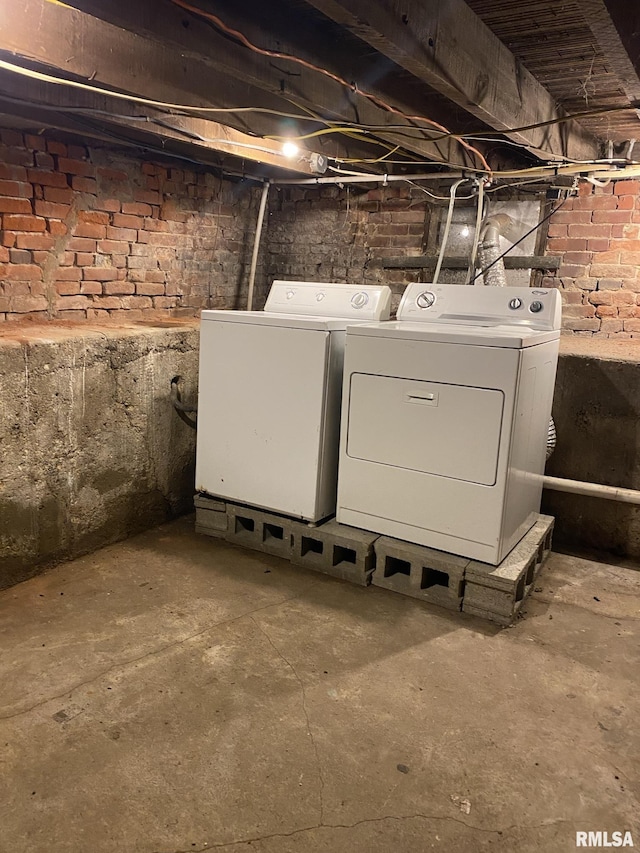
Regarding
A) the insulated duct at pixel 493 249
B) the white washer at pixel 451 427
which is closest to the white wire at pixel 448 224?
the insulated duct at pixel 493 249

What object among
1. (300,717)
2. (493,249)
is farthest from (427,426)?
(493,249)

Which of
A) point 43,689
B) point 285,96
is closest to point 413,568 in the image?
point 43,689

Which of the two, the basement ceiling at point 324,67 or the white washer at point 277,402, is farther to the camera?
the white washer at point 277,402

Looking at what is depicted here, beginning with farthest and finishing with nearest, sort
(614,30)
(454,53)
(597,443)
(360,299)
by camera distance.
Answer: (597,443), (360,299), (454,53), (614,30)

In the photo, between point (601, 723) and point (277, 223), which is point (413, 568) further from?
point (277, 223)

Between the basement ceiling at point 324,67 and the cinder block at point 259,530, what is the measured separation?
5.75 feet

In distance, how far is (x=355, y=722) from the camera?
1.94 meters

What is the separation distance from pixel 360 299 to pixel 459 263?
1.34 m

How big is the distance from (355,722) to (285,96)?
223 centimetres

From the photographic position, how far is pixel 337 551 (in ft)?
9.44

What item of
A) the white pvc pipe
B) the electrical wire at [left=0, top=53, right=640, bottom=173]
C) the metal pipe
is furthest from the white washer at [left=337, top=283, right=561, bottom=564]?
the metal pipe

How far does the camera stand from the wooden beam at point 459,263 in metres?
4.00

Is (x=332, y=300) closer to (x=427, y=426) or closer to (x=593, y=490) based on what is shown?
(x=427, y=426)

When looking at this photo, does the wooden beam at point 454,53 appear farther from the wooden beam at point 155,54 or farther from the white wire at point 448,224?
the white wire at point 448,224
